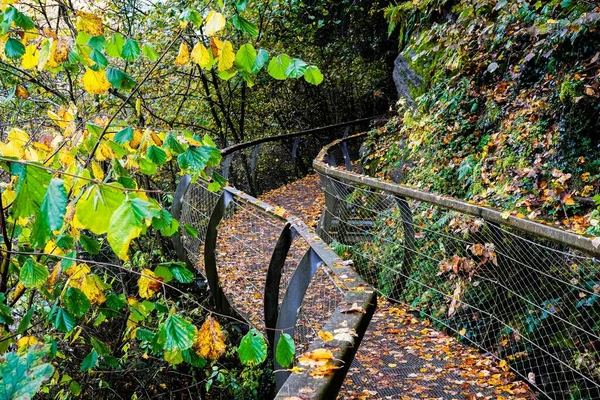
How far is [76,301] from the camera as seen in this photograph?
260 centimetres

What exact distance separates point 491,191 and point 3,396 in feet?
17.5

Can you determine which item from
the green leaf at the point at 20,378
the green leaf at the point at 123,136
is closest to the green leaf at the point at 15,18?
the green leaf at the point at 123,136

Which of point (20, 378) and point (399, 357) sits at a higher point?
point (20, 378)

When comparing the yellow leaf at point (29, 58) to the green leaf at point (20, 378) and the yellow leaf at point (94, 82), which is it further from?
the green leaf at point (20, 378)

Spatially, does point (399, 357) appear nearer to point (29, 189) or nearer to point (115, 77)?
point (115, 77)

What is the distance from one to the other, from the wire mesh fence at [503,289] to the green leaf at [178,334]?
1967mm

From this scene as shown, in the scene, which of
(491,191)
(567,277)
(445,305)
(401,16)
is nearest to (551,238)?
(567,277)

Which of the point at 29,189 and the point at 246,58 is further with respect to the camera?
the point at 246,58

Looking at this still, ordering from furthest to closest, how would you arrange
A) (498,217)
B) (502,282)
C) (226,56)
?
(502,282), (498,217), (226,56)

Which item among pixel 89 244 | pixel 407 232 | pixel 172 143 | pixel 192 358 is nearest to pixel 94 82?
pixel 172 143

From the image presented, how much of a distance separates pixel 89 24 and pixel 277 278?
6.63ft

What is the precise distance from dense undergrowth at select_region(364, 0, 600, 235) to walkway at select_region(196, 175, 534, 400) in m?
1.35

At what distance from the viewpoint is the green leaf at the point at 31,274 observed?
2377mm

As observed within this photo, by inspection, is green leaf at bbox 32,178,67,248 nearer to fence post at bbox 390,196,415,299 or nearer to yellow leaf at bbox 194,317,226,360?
yellow leaf at bbox 194,317,226,360
